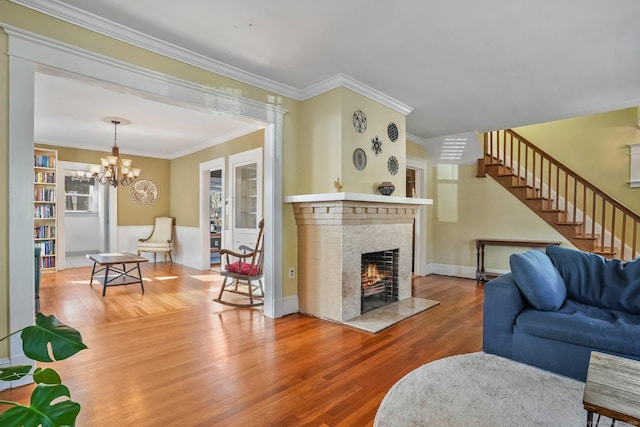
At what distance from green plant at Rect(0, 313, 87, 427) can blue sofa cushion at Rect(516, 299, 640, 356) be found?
253 cm

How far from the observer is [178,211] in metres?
7.21

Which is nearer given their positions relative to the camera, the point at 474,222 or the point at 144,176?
the point at 474,222

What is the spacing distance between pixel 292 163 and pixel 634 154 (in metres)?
5.08

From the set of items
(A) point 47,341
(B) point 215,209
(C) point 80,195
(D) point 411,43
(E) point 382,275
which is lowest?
(E) point 382,275

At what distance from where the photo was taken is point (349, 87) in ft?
11.4

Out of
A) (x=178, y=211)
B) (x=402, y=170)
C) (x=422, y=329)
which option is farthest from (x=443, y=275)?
(x=178, y=211)

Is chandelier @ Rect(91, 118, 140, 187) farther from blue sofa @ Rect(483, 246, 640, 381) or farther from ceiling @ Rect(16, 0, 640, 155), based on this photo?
blue sofa @ Rect(483, 246, 640, 381)

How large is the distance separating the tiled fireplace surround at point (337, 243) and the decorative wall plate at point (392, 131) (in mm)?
831

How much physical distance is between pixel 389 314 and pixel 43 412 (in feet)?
10.5

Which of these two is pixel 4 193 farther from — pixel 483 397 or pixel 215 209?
pixel 215 209

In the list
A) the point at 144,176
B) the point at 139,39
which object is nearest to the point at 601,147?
the point at 139,39

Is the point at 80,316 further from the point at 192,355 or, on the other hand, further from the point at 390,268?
the point at 390,268

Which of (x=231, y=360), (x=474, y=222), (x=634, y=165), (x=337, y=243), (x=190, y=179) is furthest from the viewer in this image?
(x=190, y=179)

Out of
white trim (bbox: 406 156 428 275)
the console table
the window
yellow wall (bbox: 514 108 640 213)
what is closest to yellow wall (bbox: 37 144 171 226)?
the window
